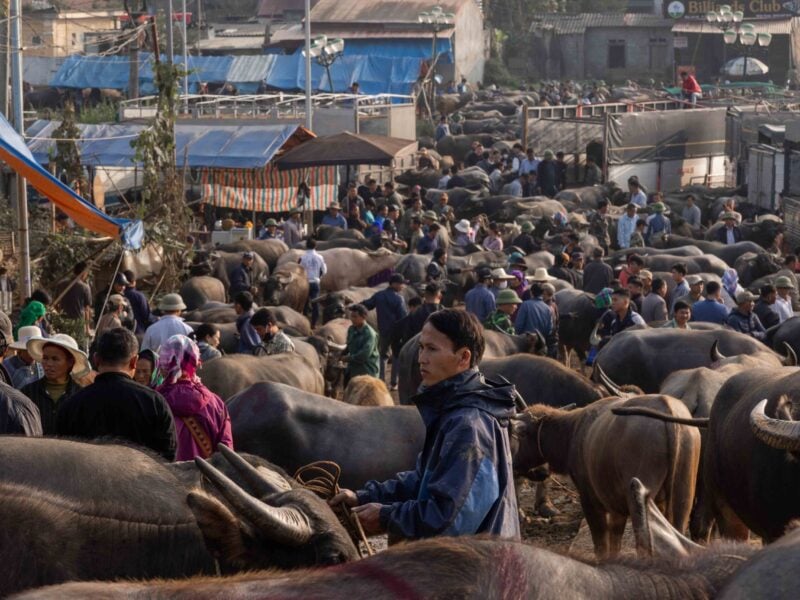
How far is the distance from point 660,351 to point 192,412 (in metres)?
7.25

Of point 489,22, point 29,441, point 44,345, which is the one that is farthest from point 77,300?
point 489,22

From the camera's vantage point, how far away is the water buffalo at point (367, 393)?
36.2ft

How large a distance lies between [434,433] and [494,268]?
13.1m

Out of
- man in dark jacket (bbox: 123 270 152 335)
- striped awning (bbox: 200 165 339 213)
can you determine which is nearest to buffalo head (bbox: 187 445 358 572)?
man in dark jacket (bbox: 123 270 152 335)

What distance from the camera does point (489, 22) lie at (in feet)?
224

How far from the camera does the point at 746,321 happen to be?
14430 mm

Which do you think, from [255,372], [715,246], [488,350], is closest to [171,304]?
[255,372]

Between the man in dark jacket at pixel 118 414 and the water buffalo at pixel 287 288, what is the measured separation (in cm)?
1252

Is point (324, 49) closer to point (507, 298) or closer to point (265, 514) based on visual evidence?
point (507, 298)

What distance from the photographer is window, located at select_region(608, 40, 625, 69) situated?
63.6 metres

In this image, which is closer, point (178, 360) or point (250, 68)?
point (178, 360)

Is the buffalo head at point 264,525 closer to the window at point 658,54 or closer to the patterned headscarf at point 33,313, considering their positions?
the patterned headscarf at point 33,313

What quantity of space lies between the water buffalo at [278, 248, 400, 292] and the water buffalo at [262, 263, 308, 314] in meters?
1.74

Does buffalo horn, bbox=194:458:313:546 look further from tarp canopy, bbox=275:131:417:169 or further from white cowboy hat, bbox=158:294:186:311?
tarp canopy, bbox=275:131:417:169
